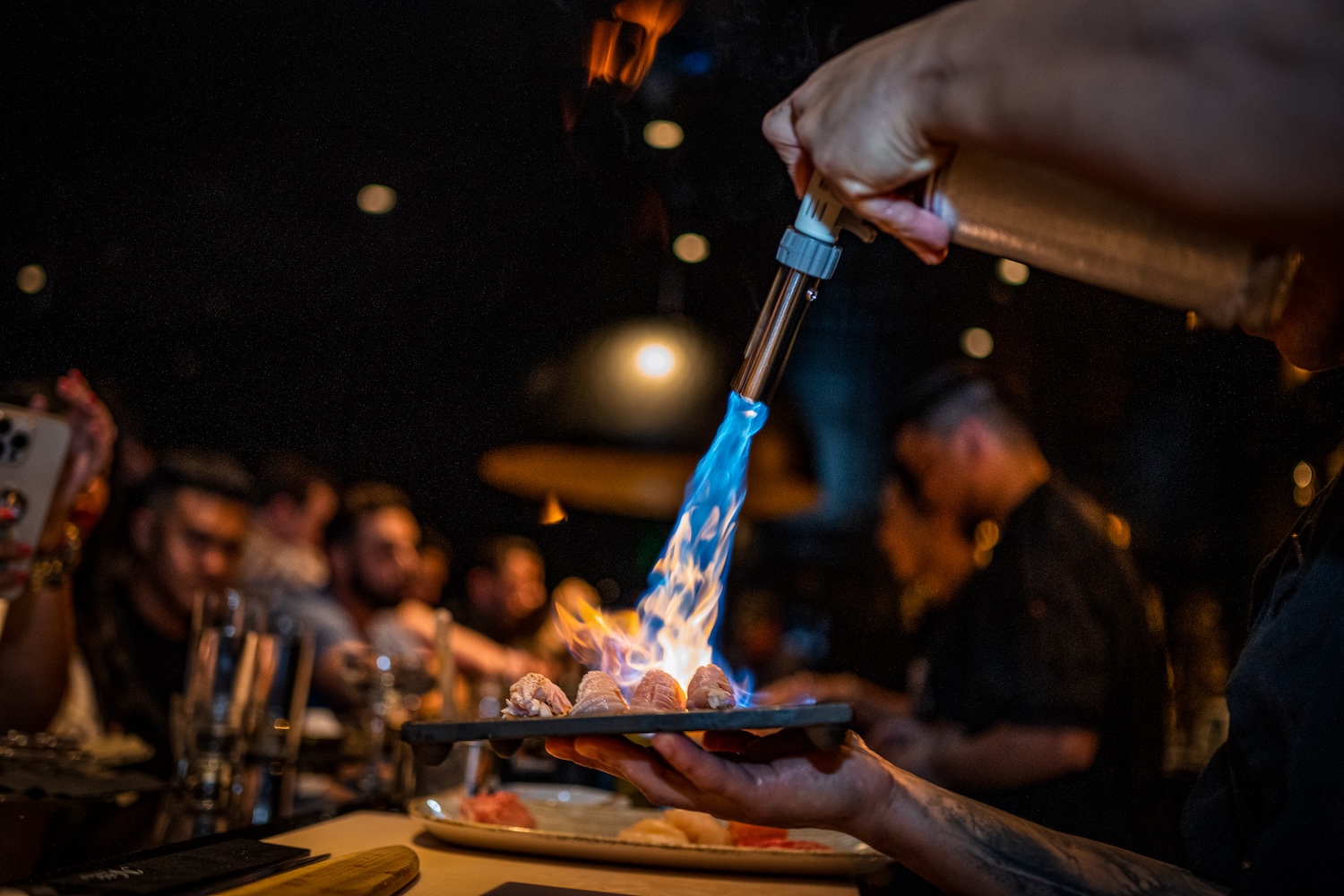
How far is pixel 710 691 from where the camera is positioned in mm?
896

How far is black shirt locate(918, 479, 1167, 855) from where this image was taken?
219 cm

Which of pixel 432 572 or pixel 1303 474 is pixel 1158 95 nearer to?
pixel 1303 474

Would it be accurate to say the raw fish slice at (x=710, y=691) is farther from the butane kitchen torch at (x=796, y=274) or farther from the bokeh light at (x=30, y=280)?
the bokeh light at (x=30, y=280)

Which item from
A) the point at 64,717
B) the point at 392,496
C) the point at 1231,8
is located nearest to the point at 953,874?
the point at 1231,8

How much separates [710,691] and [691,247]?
141 centimetres

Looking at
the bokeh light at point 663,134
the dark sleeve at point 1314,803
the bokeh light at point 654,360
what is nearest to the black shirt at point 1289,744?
the dark sleeve at point 1314,803

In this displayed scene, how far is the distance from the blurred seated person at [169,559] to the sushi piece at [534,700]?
2.47 metres

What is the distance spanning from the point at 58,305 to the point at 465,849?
1.23 metres

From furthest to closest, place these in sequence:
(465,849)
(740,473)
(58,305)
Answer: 1. (58,305)
2. (465,849)
3. (740,473)

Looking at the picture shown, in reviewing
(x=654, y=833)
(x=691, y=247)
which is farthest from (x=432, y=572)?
(x=654, y=833)

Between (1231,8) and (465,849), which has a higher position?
(1231,8)

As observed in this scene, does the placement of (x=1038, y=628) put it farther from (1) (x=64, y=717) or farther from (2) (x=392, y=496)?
(2) (x=392, y=496)

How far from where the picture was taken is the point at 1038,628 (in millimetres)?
2316

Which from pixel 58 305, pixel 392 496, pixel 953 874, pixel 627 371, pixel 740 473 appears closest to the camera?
pixel 953 874
